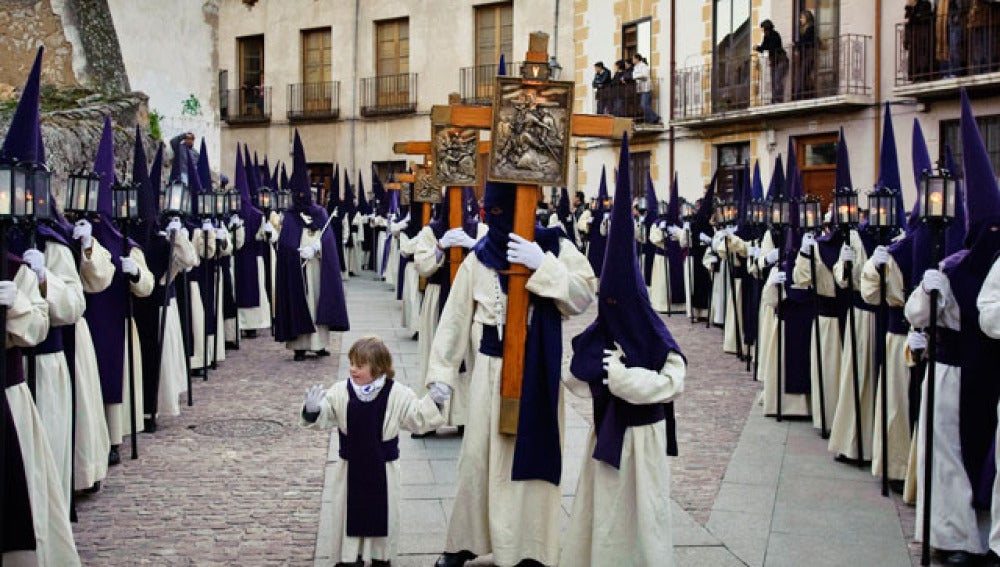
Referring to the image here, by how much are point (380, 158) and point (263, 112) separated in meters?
5.01

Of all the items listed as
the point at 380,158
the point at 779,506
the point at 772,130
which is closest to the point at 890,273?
the point at 779,506

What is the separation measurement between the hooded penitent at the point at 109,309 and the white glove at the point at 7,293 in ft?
10.1

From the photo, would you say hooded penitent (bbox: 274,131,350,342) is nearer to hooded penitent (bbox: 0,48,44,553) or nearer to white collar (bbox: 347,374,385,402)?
hooded penitent (bbox: 0,48,44,553)

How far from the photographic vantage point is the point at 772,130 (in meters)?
24.0

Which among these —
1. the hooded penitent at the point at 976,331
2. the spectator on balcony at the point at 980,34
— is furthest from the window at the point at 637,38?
the hooded penitent at the point at 976,331

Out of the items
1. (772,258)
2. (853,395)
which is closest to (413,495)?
(853,395)

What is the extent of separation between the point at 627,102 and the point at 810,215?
1822 cm

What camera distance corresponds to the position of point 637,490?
560 cm

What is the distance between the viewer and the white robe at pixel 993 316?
5.99 m

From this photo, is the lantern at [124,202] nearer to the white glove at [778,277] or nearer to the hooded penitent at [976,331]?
the white glove at [778,277]

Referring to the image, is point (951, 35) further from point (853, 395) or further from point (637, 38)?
point (853, 395)

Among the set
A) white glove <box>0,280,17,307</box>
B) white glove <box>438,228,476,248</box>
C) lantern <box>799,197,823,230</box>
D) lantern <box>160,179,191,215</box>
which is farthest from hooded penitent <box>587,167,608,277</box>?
white glove <box>0,280,17,307</box>

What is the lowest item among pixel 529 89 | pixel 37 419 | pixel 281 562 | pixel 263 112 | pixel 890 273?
pixel 281 562

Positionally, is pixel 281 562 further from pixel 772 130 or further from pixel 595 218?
pixel 772 130
